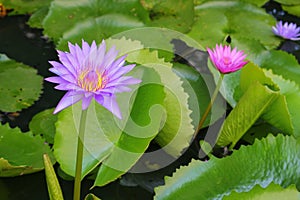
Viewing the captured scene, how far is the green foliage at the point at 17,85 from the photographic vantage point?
1480mm

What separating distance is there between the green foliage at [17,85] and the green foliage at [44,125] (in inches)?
2.9

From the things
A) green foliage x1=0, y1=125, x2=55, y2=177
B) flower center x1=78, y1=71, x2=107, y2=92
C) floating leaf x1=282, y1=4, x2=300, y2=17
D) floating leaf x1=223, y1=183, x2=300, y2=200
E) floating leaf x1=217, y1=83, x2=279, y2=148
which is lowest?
green foliage x1=0, y1=125, x2=55, y2=177

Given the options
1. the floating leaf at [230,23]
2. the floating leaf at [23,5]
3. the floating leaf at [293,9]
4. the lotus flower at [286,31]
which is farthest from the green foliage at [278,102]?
the floating leaf at [23,5]

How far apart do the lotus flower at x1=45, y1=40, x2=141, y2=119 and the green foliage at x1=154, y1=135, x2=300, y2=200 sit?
306 mm

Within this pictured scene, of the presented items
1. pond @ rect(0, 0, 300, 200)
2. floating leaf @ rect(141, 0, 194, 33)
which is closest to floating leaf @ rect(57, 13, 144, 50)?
pond @ rect(0, 0, 300, 200)

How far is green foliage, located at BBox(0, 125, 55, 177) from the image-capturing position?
1203 mm

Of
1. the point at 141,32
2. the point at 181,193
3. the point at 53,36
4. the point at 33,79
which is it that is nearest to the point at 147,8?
the point at 141,32

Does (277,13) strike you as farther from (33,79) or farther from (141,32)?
(33,79)

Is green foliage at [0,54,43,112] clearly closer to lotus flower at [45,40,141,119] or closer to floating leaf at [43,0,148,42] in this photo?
floating leaf at [43,0,148,42]

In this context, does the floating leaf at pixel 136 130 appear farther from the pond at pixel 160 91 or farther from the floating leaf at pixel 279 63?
the floating leaf at pixel 279 63

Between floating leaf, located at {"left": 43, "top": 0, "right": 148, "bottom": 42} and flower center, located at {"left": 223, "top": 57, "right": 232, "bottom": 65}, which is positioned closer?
flower center, located at {"left": 223, "top": 57, "right": 232, "bottom": 65}

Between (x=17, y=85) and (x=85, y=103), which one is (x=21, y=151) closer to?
(x=17, y=85)

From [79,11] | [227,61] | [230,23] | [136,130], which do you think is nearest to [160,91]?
[136,130]

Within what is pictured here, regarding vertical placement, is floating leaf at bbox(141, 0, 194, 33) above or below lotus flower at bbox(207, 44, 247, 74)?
above
